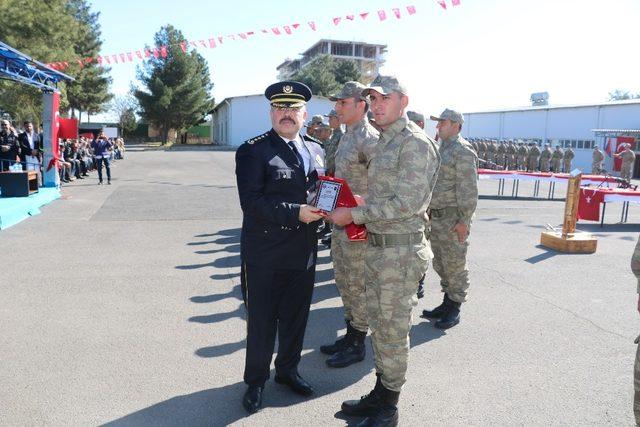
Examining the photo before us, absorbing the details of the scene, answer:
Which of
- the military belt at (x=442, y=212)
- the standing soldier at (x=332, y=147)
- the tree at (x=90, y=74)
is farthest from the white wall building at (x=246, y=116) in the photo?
the military belt at (x=442, y=212)

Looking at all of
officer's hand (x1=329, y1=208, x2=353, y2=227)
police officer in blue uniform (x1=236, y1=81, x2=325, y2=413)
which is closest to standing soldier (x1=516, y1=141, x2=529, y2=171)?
police officer in blue uniform (x1=236, y1=81, x2=325, y2=413)

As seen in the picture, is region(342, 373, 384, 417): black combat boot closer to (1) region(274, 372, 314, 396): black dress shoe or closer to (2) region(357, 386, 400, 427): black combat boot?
(2) region(357, 386, 400, 427): black combat boot

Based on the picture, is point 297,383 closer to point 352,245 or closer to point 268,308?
point 268,308

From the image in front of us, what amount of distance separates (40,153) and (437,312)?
13912 millimetres

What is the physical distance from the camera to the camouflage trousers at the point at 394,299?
116 inches

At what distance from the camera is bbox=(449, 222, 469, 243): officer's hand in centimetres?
459

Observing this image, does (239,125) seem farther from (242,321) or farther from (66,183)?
(242,321)

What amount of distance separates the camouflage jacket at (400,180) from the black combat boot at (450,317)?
193 centimetres

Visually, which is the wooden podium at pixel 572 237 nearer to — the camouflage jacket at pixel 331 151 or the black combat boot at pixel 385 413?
the camouflage jacket at pixel 331 151

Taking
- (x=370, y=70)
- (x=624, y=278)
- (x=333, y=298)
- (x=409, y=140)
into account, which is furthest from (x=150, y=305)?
(x=370, y=70)

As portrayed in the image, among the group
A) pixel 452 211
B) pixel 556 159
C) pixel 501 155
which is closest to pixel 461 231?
pixel 452 211

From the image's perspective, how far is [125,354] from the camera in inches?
156

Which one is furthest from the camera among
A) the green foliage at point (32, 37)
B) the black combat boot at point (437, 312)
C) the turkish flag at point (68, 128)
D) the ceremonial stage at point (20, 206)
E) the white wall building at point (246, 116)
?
the white wall building at point (246, 116)

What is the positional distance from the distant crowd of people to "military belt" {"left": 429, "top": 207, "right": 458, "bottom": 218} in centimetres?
1124
